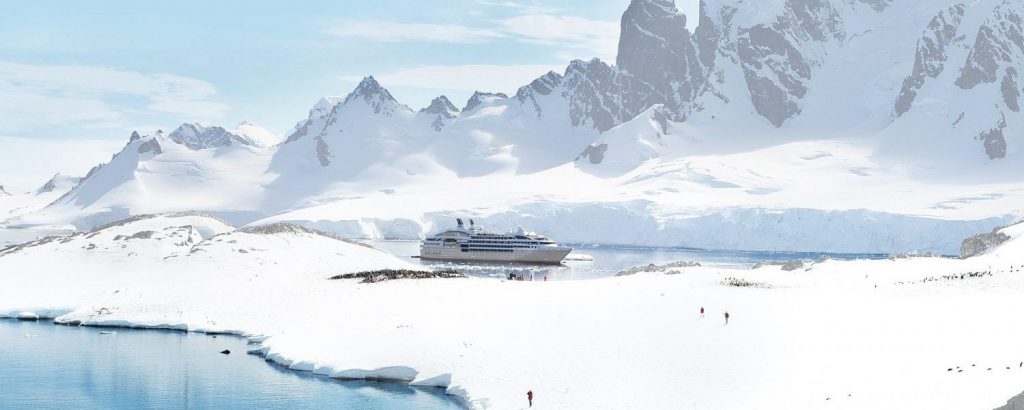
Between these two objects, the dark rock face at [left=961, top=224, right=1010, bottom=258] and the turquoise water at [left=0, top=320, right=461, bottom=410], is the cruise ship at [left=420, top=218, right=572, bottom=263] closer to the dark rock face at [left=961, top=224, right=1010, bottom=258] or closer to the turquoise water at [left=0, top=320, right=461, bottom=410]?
the dark rock face at [left=961, top=224, right=1010, bottom=258]

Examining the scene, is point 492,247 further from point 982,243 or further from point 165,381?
point 165,381

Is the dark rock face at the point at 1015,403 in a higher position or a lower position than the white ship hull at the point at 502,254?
lower

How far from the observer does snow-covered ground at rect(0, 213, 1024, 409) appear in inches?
1692

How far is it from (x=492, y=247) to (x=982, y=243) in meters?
101

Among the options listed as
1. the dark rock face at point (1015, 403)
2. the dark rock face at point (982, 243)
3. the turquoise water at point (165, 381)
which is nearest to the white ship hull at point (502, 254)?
the dark rock face at point (982, 243)

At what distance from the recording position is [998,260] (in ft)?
218

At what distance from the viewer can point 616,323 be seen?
56.1m

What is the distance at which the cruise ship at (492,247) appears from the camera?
6683 inches

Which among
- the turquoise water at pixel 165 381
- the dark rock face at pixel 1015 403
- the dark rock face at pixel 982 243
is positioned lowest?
the turquoise water at pixel 165 381

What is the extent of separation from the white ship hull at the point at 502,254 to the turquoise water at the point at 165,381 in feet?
341

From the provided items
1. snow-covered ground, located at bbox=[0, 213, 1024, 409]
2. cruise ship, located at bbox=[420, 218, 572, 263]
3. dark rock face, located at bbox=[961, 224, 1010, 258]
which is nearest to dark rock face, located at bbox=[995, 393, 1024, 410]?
snow-covered ground, located at bbox=[0, 213, 1024, 409]

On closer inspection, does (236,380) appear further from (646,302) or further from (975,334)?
(975,334)

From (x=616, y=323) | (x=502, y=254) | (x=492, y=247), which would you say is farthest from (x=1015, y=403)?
(x=492, y=247)

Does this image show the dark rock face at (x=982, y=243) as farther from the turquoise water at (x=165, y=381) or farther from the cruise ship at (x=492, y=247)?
the cruise ship at (x=492, y=247)
